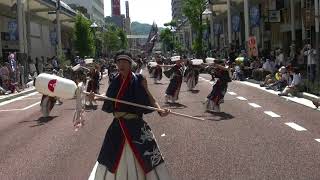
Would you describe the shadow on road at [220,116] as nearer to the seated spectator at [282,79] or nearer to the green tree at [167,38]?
the seated spectator at [282,79]

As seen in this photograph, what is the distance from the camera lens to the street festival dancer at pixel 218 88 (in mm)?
17688

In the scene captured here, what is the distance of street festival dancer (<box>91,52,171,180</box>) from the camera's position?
672 cm

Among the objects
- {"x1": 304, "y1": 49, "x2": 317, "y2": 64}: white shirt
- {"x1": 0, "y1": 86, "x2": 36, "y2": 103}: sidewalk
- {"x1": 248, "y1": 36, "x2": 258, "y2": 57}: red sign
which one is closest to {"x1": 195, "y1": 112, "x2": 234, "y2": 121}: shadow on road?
{"x1": 304, "y1": 49, "x2": 317, "y2": 64}: white shirt

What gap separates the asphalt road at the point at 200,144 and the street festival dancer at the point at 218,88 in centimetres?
38

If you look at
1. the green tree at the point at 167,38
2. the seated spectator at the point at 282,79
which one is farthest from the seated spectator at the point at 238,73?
the green tree at the point at 167,38

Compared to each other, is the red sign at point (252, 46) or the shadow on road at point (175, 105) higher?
the red sign at point (252, 46)

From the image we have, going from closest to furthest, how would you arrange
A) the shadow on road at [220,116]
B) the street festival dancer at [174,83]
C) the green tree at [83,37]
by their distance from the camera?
the shadow on road at [220,116] → the street festival dancer at [174,83] → the green tree at [83,37]

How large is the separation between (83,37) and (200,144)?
67.1 m

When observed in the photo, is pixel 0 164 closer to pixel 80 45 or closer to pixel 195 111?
pixel 195 111

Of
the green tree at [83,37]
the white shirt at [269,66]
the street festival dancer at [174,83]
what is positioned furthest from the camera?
the green tree at [83,37]

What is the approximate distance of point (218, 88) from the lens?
1786cm

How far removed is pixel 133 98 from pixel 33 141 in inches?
271

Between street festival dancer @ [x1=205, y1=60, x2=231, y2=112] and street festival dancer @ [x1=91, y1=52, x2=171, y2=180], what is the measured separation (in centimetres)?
1088

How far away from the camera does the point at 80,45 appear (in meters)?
78.6
